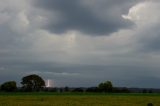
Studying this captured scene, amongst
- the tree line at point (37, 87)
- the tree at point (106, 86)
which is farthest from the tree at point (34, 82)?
the tree at point (106, 86)

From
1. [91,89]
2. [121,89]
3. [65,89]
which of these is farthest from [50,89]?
[121,89]

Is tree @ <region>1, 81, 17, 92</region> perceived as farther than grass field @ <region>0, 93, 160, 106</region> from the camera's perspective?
Yes

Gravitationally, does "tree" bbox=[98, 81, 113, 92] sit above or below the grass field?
above

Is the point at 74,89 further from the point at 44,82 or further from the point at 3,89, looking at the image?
the point at 3,89

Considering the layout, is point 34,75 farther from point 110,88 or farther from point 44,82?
point 110,88

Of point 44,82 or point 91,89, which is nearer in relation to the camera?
point 91,89

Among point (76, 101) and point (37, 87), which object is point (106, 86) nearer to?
point (37, 87)

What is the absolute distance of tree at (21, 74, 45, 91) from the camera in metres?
147

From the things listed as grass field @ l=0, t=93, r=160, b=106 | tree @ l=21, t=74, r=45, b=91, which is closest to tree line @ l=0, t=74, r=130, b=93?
tree @ l=21, t=74, r=45, b=91

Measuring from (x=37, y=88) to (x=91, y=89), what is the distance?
22726 millimetres

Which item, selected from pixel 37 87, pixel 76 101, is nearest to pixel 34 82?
pixel 37 87

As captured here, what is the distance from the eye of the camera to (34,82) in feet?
487

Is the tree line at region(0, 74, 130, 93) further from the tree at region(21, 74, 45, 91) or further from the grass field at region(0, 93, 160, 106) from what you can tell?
the grass field at region(0, 93, 160, 106)

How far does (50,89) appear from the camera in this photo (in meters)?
142
